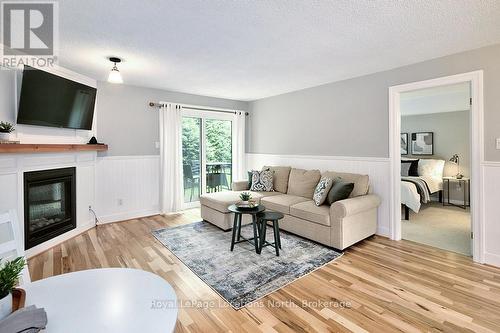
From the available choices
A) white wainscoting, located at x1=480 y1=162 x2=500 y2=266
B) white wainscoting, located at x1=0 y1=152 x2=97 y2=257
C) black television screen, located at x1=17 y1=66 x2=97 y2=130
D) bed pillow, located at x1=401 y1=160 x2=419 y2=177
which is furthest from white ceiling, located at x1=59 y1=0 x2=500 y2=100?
bed pillow, located at x1=401 y1=160 x2=419 y2=177

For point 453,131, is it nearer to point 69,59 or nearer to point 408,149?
point 408,149

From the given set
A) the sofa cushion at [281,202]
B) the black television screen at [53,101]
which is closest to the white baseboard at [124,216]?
the black television screen at [53,101]

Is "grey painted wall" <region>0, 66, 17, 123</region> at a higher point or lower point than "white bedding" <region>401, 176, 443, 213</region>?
higher

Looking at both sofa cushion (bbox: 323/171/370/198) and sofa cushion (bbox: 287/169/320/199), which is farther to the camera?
sofa cushion (bbox: 287/169/320/199)

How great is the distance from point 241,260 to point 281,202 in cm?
125

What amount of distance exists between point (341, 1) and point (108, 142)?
4032 millimetres

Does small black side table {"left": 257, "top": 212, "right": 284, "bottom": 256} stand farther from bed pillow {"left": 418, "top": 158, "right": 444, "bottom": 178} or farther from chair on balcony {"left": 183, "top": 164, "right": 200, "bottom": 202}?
bed pillow {"left": 418, "top": 158, "right": 444, "bottom": 178}

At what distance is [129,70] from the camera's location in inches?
144

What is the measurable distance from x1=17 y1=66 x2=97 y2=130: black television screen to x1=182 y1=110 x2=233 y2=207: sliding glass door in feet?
5.92

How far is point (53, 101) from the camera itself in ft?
10.6

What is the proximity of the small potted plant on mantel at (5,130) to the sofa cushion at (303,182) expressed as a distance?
3842mm

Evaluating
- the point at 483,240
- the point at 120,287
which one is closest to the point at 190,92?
the point at 120,287

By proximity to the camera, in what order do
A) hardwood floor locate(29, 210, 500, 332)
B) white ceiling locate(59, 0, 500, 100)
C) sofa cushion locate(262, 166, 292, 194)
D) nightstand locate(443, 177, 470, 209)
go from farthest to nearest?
nightstand locate(443, 177, 470, 209) → sofa cushion locate(262, 166, 292, 194) → white ceiling locate(59, 0, 500, 100) → hardwood floor locate(29, 210, 500, 332)

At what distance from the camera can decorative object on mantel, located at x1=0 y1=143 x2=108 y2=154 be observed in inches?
103
